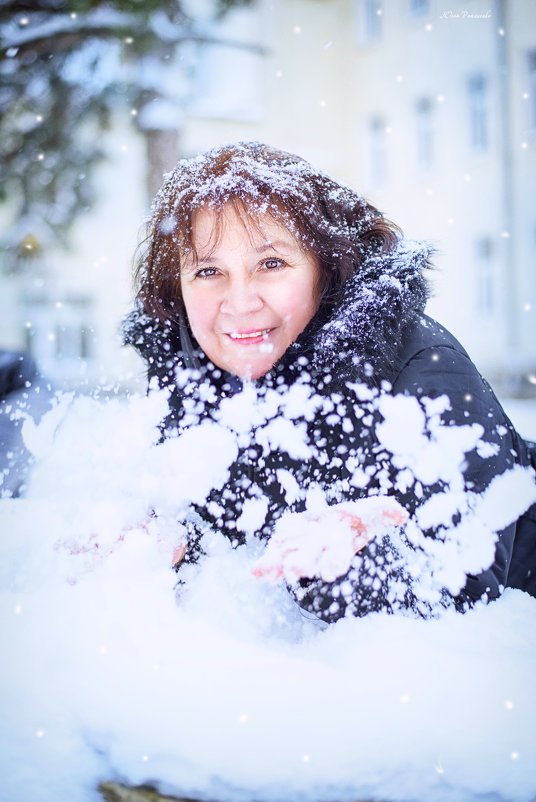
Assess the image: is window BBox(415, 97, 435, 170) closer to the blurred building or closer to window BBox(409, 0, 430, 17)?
the blurred building

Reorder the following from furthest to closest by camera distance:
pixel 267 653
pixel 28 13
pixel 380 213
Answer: pixel 28 13 < pixel 380 213 < pixel 267 653

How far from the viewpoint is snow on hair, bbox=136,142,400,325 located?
851 millimetres

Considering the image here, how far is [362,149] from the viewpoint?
4.71ft

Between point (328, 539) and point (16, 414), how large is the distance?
0.73 meters

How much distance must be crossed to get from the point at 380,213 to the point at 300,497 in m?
0.50

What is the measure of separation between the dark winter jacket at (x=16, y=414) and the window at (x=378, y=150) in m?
1.05

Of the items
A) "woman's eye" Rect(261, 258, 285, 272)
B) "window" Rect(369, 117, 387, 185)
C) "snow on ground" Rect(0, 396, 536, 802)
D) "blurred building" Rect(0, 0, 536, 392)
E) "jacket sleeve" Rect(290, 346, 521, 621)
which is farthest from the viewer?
"window" Rect(369, 117, 387, 185)

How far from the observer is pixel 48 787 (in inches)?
26.6

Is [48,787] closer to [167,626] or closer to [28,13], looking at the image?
[167,626]

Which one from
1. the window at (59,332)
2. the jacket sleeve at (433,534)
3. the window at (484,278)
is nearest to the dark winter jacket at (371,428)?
the jacket sleeve at (433,534)

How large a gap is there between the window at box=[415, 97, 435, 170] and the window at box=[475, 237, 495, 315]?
0.43 meters

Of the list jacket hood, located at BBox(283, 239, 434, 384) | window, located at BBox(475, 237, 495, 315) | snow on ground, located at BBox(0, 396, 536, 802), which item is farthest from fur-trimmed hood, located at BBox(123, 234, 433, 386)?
window, located at BBox(475, 237, 495, 315)

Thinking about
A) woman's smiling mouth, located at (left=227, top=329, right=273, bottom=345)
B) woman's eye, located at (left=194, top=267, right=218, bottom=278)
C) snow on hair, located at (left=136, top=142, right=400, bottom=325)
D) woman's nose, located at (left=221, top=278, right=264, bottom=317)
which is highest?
snow on hair, located at (left=136, top=142, right=400, bottom=325)

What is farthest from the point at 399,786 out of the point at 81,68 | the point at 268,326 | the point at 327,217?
the point at 81,68
